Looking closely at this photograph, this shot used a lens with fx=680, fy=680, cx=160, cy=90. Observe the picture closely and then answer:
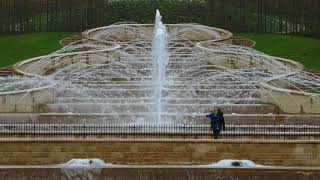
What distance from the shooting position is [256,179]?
49.3 feet

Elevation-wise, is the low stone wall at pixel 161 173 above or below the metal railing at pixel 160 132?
below

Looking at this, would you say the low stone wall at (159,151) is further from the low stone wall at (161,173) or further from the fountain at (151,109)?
the low stone wall at (161,173)

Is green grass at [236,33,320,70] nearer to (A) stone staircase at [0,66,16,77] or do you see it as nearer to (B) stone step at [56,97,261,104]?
(B) stone step at [56,97,261,104]

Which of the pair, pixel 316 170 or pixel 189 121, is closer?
pixel 316 170

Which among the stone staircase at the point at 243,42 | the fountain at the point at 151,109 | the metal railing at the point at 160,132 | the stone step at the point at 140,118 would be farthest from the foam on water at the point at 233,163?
the stone staircase at the point at 243,42

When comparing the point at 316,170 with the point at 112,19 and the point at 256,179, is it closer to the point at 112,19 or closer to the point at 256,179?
the point at 256,179

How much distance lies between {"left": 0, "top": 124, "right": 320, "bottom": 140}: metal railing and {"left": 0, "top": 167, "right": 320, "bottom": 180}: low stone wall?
1289 mm

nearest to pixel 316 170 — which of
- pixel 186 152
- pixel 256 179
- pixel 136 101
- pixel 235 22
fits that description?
pixel 256 179

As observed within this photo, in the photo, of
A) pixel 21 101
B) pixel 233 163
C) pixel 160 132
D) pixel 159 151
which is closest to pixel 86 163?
pixel 159 151

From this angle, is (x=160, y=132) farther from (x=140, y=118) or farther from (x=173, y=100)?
(x=173, y=100)

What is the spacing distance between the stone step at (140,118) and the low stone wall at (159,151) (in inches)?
122

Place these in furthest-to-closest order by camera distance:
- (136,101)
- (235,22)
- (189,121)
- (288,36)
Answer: (235,22), (288,36), (136,101), (189,121)

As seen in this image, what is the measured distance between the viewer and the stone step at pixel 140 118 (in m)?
19.1

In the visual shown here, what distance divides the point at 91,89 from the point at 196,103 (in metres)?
3.42
